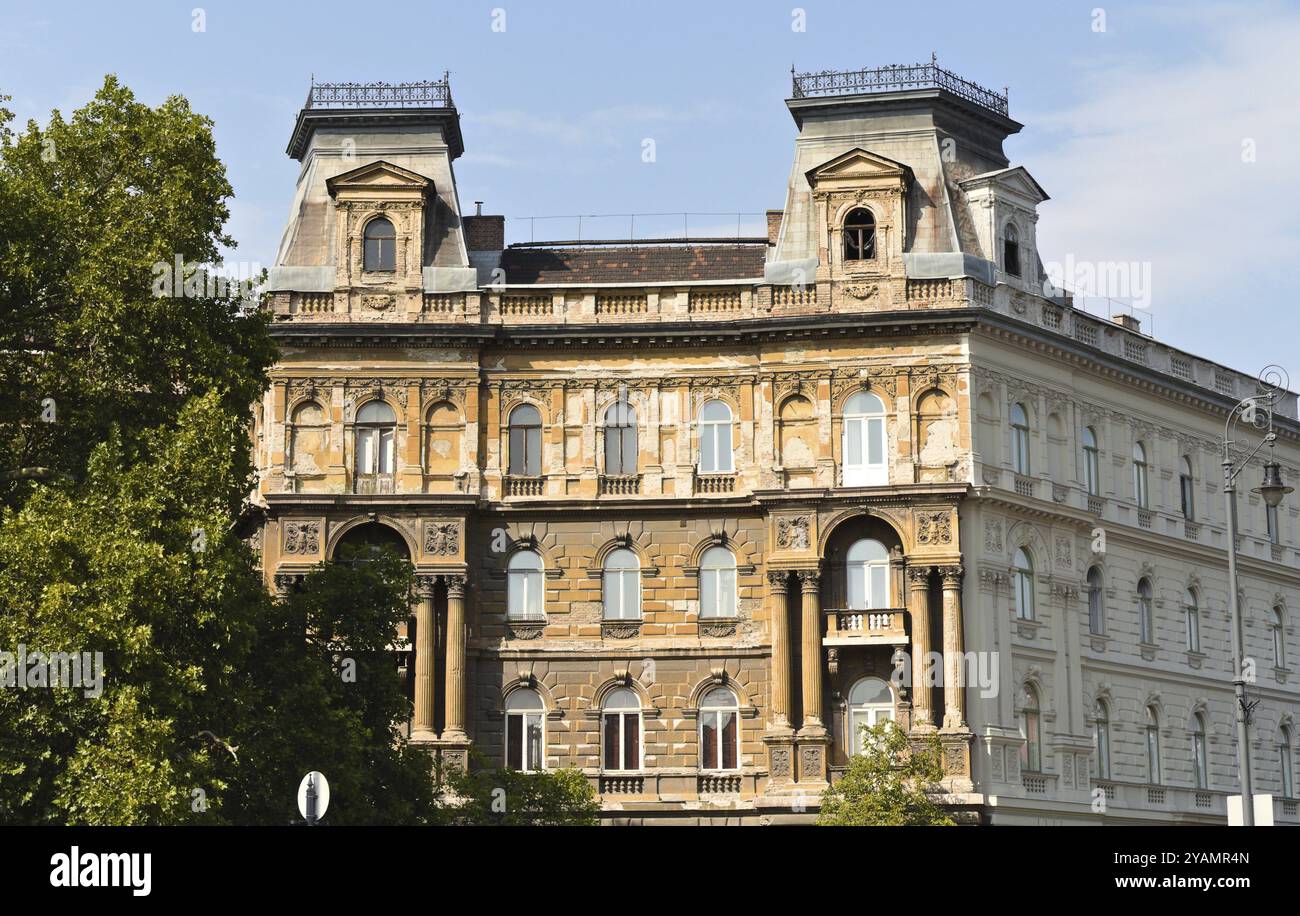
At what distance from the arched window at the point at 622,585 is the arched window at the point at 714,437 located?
3.12m

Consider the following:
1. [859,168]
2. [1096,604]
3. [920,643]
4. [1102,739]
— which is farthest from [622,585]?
[1102,739]

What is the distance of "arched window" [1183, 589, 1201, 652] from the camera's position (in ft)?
207

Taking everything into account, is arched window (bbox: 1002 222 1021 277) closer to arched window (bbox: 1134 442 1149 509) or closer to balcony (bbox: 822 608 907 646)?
arched window (bbox: 1134 442 1149 509)

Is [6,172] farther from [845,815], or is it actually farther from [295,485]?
[845,815]

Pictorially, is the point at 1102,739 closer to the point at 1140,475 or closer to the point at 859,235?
the point at 1140,475

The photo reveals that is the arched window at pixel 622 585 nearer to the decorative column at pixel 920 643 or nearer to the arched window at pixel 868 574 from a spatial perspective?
the arched window at pixel 868 574

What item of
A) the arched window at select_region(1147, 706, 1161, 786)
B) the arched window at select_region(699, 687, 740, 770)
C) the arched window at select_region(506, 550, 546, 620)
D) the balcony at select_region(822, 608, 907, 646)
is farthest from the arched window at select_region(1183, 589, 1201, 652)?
the arched window at select_region(506, 550, 546, 620)

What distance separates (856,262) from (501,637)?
13.8 metres

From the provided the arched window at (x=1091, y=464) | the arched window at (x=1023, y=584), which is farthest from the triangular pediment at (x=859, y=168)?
the arched window at (x=1023, y=584)

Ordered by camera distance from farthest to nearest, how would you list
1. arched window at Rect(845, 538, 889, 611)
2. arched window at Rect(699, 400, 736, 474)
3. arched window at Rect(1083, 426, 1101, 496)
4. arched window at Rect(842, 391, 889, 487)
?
arched window at Rect(1083, 426, 1101, 496), arched window at Rect(699, 400, 736, 474), arched window at Rect(842, 391, 889, 487), arched window at Rect(845, 538, 889, 611)

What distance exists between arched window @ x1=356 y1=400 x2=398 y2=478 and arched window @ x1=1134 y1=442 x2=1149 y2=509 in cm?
2171
